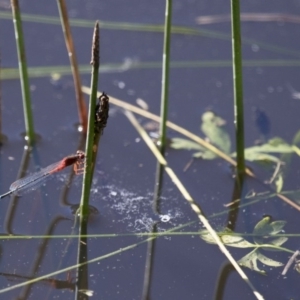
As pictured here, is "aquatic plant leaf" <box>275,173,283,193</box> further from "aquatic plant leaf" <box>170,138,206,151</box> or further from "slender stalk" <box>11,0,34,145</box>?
"slender stalk" <box>11,0,34,145</box>

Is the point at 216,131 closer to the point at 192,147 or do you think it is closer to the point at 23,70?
the point at 192,147

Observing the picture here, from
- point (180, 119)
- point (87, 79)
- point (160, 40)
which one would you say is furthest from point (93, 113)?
point (160, 40)

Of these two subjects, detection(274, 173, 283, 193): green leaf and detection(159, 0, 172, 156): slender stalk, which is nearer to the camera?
detection(159, 0, 172, 156): slender stalk

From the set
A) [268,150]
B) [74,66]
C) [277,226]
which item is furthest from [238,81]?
[74,66]

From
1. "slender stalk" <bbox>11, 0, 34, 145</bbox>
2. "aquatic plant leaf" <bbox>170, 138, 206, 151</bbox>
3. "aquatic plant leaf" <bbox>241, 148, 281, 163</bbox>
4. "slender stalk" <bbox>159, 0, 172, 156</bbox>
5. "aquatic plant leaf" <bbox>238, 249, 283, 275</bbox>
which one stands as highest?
"slender stalk" <bbox>11, 0, 34, 145</bbox>

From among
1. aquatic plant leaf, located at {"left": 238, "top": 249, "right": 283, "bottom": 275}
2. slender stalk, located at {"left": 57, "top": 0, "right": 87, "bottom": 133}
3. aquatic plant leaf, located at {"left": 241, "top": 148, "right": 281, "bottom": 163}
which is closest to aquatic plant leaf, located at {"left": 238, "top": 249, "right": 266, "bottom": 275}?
aquatic plant leaf, located at {"left": 238, "top": 249, "right": 283, "bottom": 275}

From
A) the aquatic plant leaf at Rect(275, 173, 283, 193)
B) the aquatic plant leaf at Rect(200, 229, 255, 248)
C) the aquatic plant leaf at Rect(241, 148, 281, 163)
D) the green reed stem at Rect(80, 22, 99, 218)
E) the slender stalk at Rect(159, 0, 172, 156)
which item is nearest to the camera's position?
the green reed stem at Rect(80, 22, 99, 218)
